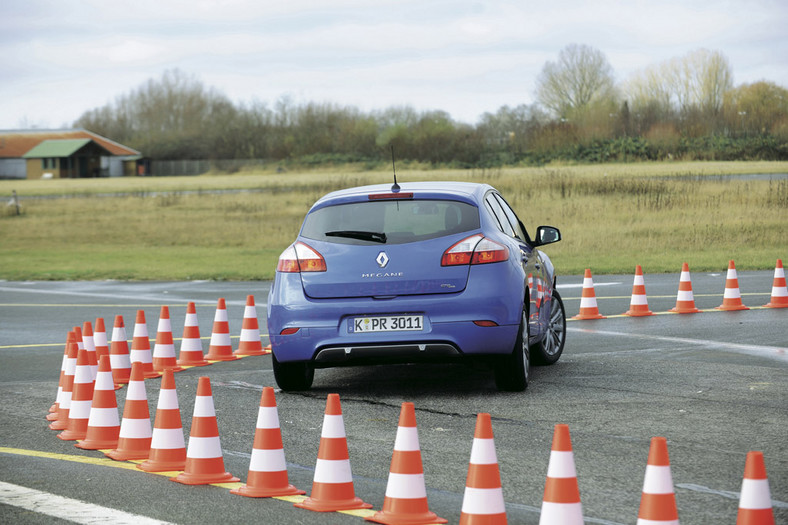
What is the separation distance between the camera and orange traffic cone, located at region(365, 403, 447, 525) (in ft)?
17.7

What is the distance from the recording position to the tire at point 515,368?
29.6ft

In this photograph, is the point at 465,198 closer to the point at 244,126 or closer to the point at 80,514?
the point at 80,514

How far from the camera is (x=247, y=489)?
19.9 ft

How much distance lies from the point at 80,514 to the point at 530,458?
8.54ft

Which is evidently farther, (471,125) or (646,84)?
(646,84)

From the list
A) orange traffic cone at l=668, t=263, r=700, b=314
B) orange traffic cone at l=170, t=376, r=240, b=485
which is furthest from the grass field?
orange traffic cone at l=170, t=376, r=240, b=485

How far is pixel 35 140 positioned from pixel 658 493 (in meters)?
124

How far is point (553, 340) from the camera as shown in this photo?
434 inches

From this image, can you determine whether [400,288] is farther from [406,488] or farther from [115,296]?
[115,296]

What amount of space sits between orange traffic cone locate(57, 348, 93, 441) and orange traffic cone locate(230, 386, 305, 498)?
2226 mm

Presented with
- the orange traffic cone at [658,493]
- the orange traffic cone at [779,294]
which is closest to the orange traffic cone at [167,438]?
the orange traffic cone at [658,493]

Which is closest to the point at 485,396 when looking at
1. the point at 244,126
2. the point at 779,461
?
the point at 779,461

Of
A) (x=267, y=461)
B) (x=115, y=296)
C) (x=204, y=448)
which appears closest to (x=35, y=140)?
(x=115, y=296)

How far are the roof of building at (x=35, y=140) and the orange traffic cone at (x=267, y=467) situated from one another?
375ft
